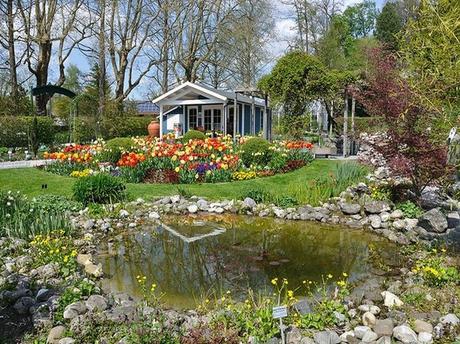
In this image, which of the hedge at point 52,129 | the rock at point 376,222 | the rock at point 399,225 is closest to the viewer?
the rock at point 399,225

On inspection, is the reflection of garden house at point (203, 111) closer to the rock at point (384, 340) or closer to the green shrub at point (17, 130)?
the green shrub at point (17, 130)

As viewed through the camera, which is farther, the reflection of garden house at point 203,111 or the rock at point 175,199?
the reflection of garden house at point 203,111

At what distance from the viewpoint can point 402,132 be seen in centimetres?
688

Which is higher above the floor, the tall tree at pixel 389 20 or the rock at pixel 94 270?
the tall tree at pixel 389 20

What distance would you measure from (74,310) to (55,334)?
0.34 metres

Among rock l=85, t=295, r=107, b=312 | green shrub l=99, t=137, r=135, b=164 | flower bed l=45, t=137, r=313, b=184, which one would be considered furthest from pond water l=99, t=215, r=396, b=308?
Result: green shrub l=99, t=137, r=135, b=164

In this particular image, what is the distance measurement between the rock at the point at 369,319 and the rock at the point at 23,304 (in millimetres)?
2996

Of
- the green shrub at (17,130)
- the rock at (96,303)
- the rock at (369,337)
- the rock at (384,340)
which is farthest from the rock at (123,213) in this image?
the green shrub at (17,130)

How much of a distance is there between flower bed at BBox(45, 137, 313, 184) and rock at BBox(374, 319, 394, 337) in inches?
285

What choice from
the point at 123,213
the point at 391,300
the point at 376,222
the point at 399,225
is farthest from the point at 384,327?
the point at 123,213

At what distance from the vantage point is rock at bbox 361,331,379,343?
3248 millimetres

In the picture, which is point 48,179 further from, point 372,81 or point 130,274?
point 372,81

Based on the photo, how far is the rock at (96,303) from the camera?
3.69 metres

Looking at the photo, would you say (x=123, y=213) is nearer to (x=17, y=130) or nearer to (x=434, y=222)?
(x=434, y=222)
